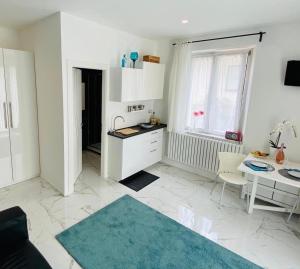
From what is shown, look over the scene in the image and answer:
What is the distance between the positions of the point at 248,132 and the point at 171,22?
6.75 feet

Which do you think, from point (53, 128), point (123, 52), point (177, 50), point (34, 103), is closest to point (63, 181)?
point (53, 128)

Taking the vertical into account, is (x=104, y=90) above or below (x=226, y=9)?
below

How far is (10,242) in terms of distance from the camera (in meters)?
1.67

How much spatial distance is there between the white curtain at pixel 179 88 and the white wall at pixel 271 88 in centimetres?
70

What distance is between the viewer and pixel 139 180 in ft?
12.2

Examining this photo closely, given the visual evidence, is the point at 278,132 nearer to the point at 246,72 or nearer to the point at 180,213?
the point at 246,72

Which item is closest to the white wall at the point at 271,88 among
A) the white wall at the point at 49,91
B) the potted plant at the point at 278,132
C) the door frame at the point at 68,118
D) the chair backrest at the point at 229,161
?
the potted plant at the point at 278,132

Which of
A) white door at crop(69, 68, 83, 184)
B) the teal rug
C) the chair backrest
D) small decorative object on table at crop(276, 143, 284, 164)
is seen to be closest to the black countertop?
white door at crop(69, 68, 83, 184)

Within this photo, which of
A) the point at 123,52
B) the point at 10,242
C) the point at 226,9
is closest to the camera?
the point at 10,242

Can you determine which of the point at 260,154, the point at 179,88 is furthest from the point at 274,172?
the point at 179,88

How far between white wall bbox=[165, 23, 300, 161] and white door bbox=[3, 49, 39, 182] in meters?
3.17

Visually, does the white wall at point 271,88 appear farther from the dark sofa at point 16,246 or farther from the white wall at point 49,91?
the dark sofa at point 16,246

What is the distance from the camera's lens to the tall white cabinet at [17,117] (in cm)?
298

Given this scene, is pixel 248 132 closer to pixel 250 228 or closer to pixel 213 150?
pixel 213 150
